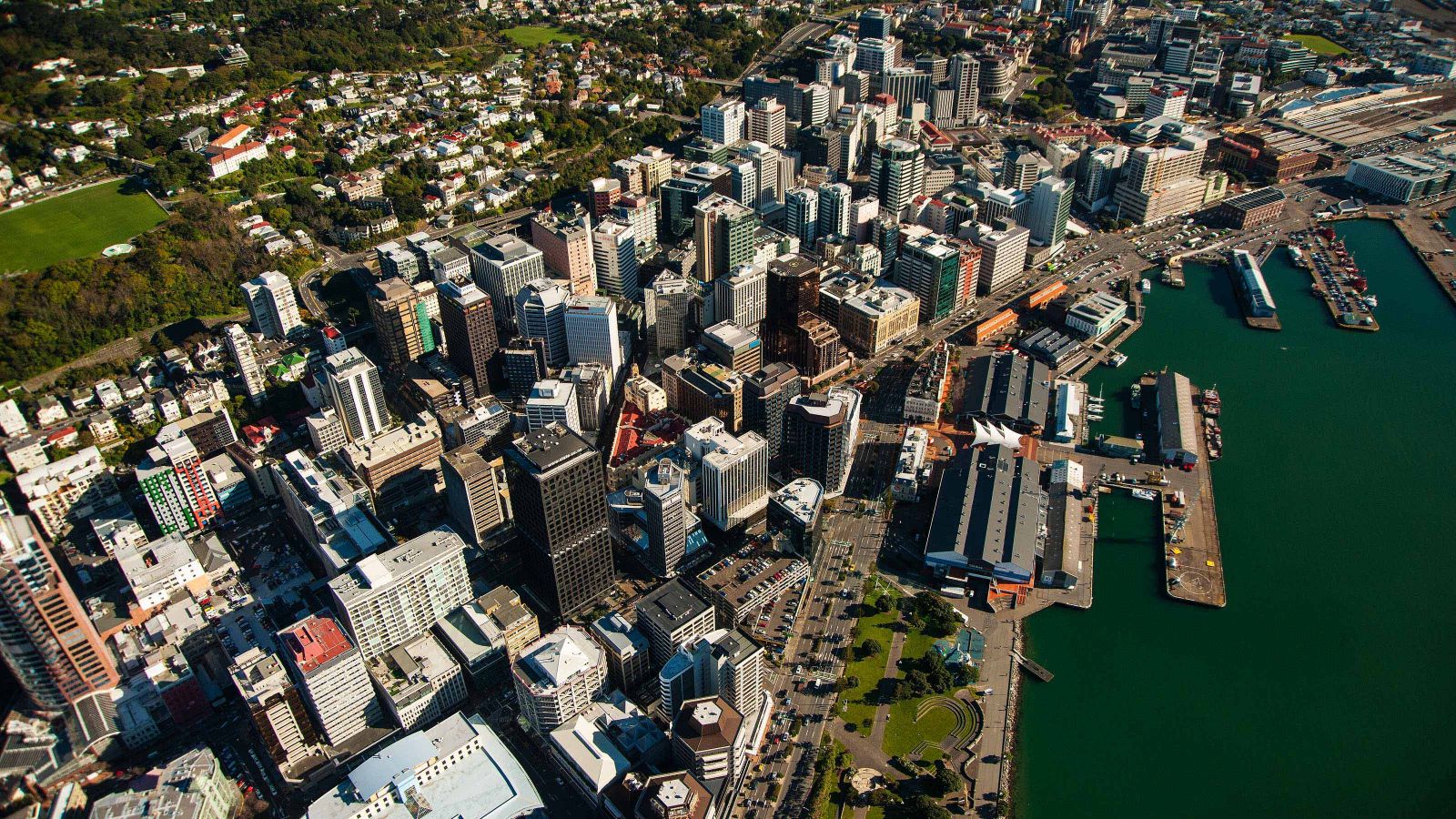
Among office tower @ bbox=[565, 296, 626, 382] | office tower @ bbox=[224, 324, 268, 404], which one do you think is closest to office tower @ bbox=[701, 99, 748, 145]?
office tower @ bbox=[565, 296, 626, 382]

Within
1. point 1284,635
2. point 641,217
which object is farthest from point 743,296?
point 1284,635

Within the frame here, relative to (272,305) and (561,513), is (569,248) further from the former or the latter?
(561,513)

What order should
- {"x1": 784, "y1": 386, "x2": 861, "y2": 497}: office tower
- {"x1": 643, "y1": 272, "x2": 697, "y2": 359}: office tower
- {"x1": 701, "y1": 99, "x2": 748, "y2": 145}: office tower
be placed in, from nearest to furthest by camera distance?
{"x1": 784, "y1": 386, "x2": 861, "y2": 497}: office tower → {"x1": 643, "y1": 272, "x2": 697, "y2": 359}: office tower → {"x1": 701, "y1": 99, "x2": 748, "y2": 145}: office tower

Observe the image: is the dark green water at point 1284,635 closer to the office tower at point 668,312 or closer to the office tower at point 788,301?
the office tower at point 788,301

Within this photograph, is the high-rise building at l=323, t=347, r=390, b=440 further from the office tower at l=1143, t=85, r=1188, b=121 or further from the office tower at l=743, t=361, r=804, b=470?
the office tower at l=1143, t=85, r=1188, b=121

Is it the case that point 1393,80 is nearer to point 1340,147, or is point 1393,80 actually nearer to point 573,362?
point 1340,147
